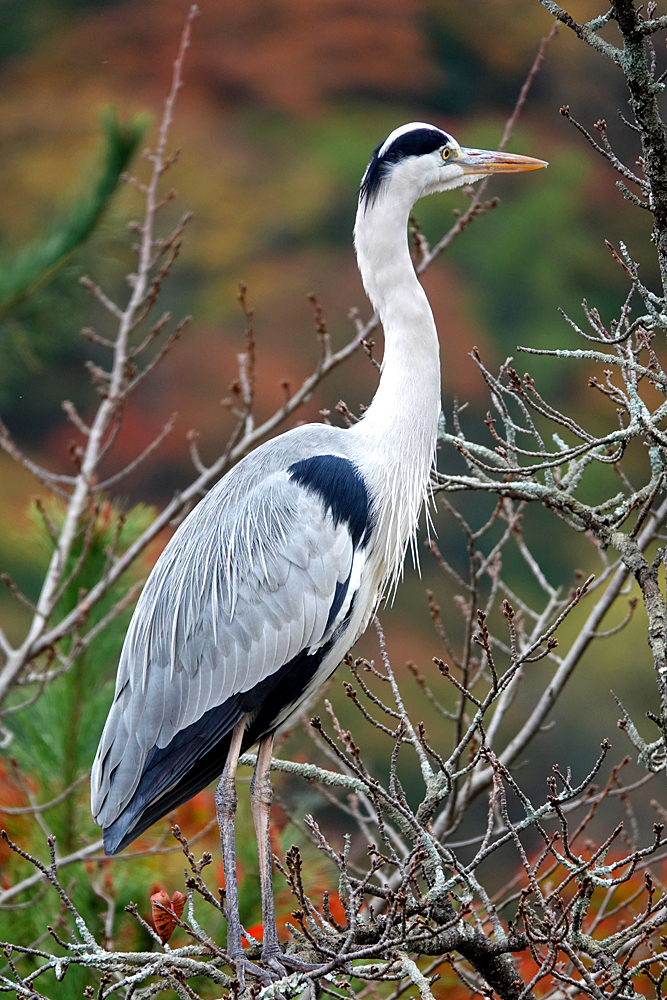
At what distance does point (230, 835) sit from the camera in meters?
2.72

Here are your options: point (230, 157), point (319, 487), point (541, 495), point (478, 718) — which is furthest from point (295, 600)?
point (230, 157)

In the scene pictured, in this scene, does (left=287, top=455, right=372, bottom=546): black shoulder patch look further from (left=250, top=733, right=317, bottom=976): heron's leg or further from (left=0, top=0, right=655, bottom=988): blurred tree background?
(left=0, top=0, right=655, bottom=988): blurred tree background

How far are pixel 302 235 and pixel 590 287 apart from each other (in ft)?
9.06

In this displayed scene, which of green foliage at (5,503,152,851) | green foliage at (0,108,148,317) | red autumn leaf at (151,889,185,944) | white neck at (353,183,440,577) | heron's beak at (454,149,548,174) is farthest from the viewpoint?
green foliage at (0,108,148,317)

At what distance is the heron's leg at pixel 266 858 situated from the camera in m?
2.50

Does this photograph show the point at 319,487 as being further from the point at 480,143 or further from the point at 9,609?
the point at 480,143

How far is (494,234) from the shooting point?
33.9 feet

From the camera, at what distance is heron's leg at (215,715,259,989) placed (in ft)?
8.02

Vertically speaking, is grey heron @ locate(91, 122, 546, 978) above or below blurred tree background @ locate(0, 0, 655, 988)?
below

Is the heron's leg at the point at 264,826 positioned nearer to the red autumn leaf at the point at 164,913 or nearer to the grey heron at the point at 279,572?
the grey heron at the point at 279,572

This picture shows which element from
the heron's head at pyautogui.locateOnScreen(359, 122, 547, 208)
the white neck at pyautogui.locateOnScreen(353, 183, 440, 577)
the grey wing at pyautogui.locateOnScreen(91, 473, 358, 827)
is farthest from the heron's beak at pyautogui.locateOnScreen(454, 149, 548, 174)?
the grey wing at pyautogui.locateOnScreen(91, 473, 358, 827)

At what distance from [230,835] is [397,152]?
1.92 meters

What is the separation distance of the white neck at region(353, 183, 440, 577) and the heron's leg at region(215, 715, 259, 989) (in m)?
0.74

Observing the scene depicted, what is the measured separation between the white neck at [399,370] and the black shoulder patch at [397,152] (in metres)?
0.04
